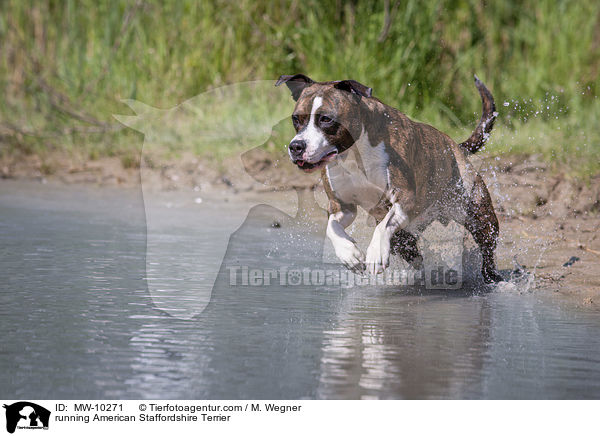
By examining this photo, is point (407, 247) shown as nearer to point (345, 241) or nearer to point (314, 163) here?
point (345, 241)

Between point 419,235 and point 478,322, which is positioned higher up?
point 419,235

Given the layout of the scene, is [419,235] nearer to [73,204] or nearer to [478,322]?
[478,322]

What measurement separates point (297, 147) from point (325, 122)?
24 centimetres

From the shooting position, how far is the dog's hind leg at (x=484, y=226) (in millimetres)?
6020

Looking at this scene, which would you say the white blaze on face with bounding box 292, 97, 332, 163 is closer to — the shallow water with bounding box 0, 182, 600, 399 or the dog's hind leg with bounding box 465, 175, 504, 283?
the shallow water with bounding box 0, 182, 600, 399

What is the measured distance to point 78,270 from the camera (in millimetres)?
5875

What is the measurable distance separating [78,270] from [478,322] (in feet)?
8.12

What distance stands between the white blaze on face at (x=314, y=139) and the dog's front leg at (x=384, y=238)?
534 millimetres

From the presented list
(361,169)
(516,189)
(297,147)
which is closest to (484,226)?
(361,169)

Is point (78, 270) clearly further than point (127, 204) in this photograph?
No

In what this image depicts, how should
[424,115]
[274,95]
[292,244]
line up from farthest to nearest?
[274,95] → [424,115] → [292,244]
